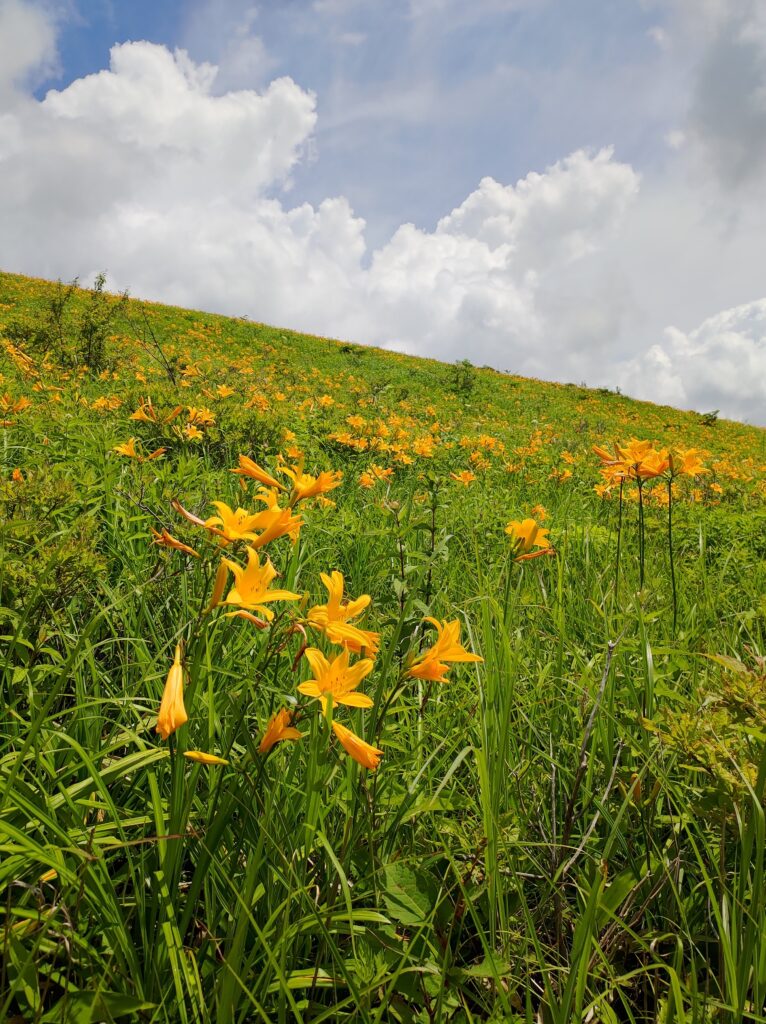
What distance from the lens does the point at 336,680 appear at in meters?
0.89

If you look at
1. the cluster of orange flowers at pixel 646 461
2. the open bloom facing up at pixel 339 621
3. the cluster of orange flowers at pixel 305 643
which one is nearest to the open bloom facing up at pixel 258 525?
the cluster of orange flowers at pixel 305 643

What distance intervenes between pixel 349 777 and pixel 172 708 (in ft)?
1.63

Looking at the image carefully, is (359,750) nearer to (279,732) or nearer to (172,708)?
(279,732)

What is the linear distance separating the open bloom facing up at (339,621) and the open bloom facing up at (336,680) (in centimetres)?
3

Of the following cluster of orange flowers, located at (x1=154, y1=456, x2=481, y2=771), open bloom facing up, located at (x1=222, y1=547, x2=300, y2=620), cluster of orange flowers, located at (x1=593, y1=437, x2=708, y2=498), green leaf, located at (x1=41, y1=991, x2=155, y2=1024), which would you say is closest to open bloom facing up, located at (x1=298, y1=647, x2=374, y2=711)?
cluster of orange flowers, located at (x1=154, y1=456, x2=481, y2=771)

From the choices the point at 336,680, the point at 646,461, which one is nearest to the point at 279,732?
the point at 336,680

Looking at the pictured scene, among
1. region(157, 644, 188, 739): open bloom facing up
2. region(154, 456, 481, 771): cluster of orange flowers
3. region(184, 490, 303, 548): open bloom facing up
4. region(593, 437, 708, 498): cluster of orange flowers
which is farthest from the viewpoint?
region(593, 437, 708, 498): cluster of orange flowers

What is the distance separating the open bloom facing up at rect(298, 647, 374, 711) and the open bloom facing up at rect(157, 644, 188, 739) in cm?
17

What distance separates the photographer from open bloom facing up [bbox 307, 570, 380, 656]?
0.85 meters

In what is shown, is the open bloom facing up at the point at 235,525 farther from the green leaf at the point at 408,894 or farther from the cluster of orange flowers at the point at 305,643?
the green leaf at the point at 408,894

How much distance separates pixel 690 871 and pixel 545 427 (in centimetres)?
968

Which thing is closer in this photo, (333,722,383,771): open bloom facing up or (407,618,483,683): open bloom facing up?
(333,722,383,771): open bloom facing up

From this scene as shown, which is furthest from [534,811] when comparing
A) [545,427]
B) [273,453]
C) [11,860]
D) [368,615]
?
[545,427]

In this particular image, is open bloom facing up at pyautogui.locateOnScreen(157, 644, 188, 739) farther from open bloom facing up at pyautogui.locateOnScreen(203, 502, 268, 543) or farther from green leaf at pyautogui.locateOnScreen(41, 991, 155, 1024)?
green leaf at pyautogui.locateOnScreen(41, 991, 155, 1024)
